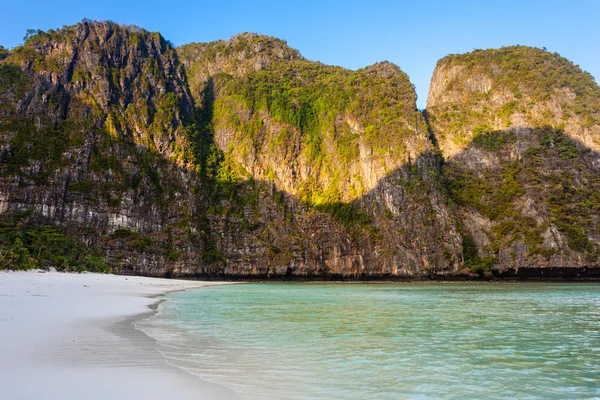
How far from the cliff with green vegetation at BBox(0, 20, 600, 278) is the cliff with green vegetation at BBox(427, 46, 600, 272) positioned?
0.38 meters

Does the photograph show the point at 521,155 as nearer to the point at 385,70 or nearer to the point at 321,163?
the point at 385,70

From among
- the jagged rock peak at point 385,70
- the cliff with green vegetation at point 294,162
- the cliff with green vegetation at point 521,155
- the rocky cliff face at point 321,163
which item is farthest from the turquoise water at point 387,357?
the jagged rock peak at point 385,70

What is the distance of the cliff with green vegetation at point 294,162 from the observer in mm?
69188

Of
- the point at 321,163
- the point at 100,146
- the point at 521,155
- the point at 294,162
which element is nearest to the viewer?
the point at 100,146

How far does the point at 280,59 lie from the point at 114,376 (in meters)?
115

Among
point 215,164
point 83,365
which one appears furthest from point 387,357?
point 215,164

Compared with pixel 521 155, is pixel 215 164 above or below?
below

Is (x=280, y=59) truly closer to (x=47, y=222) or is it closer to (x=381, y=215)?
(x=381, y=215)

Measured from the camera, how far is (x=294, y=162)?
298 ft

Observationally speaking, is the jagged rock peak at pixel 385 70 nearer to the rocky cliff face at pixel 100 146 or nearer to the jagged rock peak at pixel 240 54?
the jagged rock peak at pixel 240 54

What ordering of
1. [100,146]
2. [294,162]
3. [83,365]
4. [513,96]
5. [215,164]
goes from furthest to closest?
1. [513,96]
2. [215,164]
3. [294,162]
4. [100,146]
5. [83,365]

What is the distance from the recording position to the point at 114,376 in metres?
4.66

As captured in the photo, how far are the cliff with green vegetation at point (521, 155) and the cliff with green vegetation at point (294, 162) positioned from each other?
376 mm

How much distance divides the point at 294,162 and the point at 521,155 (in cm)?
5221
